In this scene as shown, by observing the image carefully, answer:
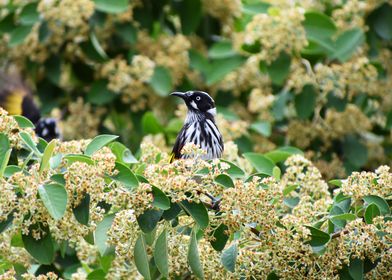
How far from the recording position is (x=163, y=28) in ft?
25.8

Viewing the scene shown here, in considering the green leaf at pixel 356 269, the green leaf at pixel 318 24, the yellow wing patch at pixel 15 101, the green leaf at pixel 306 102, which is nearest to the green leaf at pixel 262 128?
the green leaf at pixel 306 102

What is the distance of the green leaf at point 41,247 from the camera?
362 cm

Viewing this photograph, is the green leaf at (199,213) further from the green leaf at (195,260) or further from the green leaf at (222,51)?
the green leaf at (222,51)

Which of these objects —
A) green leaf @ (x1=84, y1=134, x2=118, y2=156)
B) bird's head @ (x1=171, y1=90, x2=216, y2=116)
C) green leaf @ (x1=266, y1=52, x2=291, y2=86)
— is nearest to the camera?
green leaf @ (x1=84, y1=134, x2=118, y2=156)

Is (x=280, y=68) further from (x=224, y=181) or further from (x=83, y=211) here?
(x=83, y=211)

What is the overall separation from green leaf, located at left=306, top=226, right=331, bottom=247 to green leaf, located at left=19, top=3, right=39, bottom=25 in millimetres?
3895

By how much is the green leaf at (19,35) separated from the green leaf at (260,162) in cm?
296

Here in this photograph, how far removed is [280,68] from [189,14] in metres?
1.50

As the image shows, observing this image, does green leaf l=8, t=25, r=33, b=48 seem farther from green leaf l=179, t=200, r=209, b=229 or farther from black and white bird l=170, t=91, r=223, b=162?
green leaf l=179, t=200, r=209, b=229

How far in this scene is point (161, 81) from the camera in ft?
23.0

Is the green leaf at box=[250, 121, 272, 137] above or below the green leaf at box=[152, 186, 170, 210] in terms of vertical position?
below

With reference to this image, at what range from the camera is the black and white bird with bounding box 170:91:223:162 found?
5.45 m

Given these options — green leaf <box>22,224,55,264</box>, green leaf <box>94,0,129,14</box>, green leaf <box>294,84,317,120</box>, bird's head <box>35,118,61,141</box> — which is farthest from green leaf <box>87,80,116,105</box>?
green leaf <box>22,224,55,264</box>

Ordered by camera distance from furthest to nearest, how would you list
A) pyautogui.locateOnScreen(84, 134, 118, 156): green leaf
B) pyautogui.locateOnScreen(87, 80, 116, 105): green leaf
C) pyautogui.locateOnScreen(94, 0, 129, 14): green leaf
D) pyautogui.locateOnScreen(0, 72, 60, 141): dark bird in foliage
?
1. pyautogui.locateOnScreen(0, 72, 60, 141): dark bird in foliage
2. pyautogui.locateOnScreen(87, 80, 116, 105): green leaf
3. pyautogui.locateOnScreen(94, 0, 129, 14): green leaf
4. pyautogui.locateOnScreen(84, 134, 118, 156): green leaf
